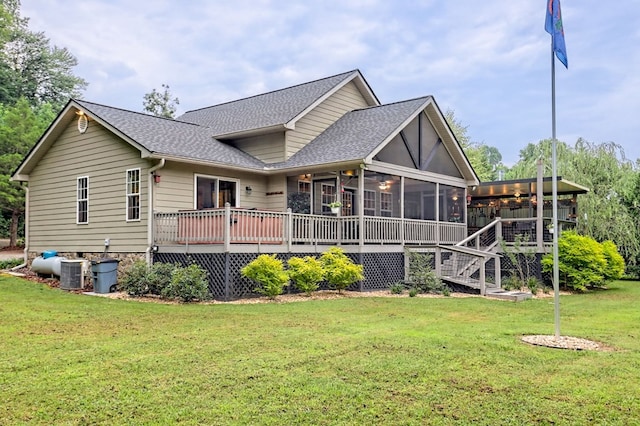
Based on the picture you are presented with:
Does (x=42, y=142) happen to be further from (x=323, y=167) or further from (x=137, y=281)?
(x=323, y=167)

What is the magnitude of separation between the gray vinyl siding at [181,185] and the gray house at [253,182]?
32 millimetres

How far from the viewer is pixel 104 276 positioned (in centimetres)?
1245

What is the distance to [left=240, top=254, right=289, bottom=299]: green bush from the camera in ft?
36.3

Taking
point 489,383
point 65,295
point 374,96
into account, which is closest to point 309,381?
point 489,383

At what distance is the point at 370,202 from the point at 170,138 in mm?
6718

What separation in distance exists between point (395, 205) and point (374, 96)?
4.67 meters

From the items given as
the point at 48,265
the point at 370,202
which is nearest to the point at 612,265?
the point at 370,202

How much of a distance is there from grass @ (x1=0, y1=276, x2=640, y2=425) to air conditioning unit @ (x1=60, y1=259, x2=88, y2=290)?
12.8 ft

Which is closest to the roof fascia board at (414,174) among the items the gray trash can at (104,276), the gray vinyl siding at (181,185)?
the gray vinyl siding at (181,185)

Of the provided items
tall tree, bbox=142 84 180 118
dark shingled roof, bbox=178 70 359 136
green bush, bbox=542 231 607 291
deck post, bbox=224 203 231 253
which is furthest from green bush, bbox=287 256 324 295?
tall tree, bbox=142 84 180 118

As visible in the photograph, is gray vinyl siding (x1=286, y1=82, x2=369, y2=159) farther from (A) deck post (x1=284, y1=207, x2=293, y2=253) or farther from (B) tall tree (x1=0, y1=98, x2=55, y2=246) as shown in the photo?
(B) tall tree (x1=0, y1=98, x2=55, y2=246)

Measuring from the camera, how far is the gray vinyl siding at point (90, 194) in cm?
1377

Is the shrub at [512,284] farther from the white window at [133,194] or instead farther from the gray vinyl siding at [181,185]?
the white window at [133,194]

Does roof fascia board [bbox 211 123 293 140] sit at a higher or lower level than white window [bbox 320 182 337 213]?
higher
